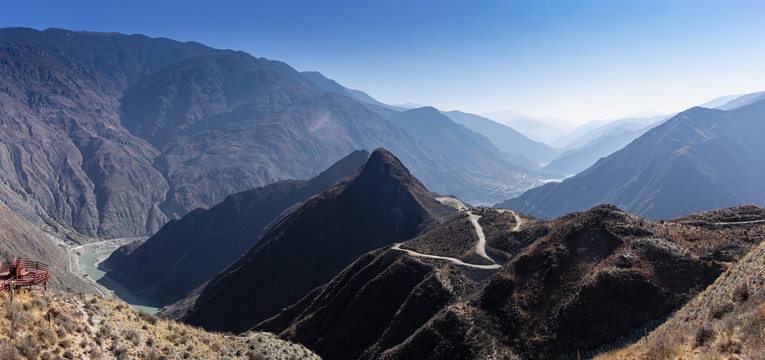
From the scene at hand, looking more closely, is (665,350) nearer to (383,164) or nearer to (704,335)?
(704,335)

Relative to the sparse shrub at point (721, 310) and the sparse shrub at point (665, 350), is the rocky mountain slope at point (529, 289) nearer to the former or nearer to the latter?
the sparse shrub at point (721, 310)

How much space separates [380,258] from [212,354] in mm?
34473

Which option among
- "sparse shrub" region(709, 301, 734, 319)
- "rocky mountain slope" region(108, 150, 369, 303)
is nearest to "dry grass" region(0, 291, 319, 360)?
"sparse shrub" region(709, 301, 734, 319)

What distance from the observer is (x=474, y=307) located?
37594 mm

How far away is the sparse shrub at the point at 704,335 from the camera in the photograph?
15.9 m

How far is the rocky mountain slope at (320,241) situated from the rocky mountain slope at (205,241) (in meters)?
43.6

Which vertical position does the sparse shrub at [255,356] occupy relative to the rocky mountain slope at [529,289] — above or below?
A: above

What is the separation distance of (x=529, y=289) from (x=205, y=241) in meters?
134

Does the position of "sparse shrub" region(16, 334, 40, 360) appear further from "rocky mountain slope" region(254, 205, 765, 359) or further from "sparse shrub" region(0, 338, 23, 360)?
"rocky mountain slope" region(254, 205, 765, 359)

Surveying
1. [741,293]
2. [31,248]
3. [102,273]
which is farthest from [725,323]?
[102,273]

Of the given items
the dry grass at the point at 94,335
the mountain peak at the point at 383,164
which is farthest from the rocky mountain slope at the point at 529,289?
the mountain peak at the point at 383,164

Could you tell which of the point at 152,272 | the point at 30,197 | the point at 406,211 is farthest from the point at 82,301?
the point at 30,197

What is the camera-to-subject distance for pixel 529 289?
3669cm

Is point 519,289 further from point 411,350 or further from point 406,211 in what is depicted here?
point 406,211
